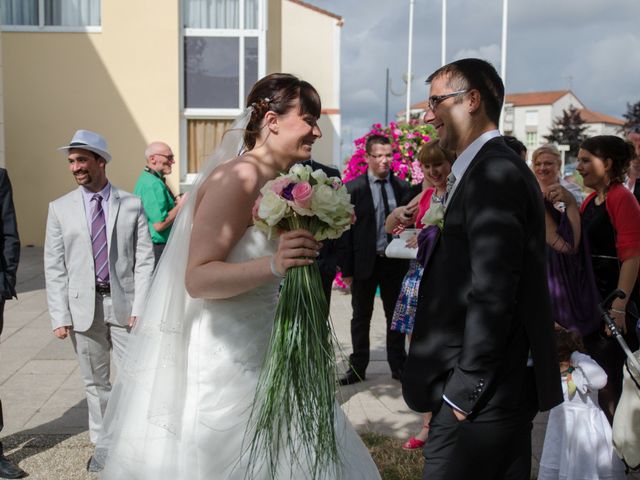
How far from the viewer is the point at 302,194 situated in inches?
102

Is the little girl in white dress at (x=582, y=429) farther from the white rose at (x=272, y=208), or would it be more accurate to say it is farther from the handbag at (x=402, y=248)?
the white rose at (x=272, y=208)

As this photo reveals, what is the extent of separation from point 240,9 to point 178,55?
1.78 meters

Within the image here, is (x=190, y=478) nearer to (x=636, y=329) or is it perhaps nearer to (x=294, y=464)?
(x=294, y=464)

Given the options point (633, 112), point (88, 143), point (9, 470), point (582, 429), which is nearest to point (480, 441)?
point (582, 429)

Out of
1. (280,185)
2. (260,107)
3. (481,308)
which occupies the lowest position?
(481,308)

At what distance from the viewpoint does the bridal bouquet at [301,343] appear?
2.67 meters

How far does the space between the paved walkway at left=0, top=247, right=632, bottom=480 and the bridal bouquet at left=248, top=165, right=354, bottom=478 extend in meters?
1.61

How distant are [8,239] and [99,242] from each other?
0.61 m

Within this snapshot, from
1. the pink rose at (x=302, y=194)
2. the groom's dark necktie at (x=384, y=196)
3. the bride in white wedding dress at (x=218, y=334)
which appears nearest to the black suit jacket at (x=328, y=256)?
the groom's dark necktie at (x=384, y=196)

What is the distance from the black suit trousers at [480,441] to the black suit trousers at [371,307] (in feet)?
13.0

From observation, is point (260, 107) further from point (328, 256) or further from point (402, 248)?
point (328, 256)

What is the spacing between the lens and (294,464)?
115 inches

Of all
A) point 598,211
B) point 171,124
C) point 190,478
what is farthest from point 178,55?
point 190,478

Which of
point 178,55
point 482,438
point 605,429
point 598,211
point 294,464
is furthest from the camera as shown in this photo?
point 178,55
